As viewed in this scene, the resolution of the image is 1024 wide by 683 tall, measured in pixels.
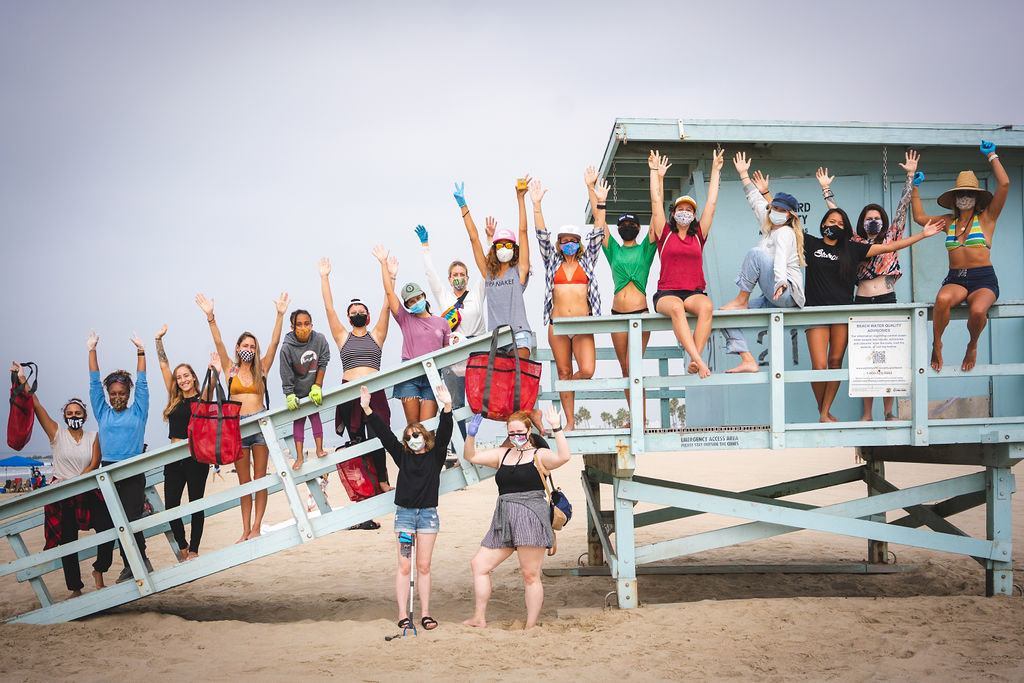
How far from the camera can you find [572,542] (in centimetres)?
1267

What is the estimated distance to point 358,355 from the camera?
24.7ft

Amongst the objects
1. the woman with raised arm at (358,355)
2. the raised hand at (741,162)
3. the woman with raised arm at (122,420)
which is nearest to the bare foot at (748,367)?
the raised hand at (741,162)

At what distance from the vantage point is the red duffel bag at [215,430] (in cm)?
698

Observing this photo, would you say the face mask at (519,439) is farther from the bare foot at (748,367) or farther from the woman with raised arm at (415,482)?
the bare foot at (748,367)

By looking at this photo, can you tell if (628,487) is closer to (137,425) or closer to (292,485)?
(292,485)

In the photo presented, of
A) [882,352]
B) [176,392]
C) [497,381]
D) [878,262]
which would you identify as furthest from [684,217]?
[176,392]

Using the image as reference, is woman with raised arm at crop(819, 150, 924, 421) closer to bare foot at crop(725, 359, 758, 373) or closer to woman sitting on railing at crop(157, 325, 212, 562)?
bare foot at crop(725, 359, 758, 373)

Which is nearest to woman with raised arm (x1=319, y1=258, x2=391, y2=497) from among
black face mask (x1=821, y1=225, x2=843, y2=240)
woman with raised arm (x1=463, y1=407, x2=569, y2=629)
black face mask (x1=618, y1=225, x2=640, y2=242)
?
woman with raised arm (x1=463, y1=407, x2=569, y2=629)

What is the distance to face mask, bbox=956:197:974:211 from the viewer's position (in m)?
7.16

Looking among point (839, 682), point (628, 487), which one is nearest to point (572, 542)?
point (628, 487)

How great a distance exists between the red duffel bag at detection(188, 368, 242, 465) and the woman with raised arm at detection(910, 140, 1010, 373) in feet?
19.5

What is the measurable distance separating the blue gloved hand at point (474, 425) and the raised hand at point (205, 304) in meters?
2.81

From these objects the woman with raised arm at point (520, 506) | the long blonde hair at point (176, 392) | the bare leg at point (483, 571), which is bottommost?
the bare leg at point (483, 571)

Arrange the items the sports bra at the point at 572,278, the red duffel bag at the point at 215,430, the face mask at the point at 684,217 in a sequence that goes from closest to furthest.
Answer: the red duffel bag at the point at 215,430
the face mask at the point at 684,217
the sports bra at the point at 572,278
